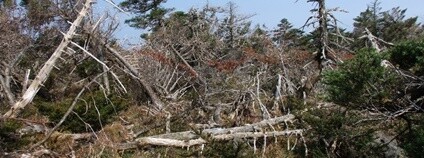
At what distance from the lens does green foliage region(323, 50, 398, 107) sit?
6176 mm

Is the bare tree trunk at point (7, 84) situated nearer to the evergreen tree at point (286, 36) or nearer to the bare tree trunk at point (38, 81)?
the bare tree trunk at point (38, 81)

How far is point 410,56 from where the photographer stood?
6.60 meters

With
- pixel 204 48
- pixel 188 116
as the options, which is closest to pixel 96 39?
pixel 188 116

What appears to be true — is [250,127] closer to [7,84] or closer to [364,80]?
[364,80]

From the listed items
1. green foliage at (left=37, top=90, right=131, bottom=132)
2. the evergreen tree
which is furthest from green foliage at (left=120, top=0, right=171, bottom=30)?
green foliage at (left=37, top=90, right=131, bottom=132)

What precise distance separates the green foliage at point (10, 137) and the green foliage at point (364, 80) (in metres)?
4.56

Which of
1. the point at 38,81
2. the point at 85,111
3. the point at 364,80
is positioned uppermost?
the point at 38,81

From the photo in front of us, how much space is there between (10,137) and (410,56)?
584cm

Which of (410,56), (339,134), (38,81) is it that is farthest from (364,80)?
(38,81)

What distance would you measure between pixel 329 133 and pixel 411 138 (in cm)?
115

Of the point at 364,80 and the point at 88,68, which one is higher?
the point at 88,68

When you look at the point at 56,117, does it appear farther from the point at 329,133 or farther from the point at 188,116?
the point at 329,133

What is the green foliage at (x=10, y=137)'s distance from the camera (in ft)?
22.7

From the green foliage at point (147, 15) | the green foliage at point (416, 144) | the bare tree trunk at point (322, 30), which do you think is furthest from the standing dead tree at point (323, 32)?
the green foliage at point (147, 15)
